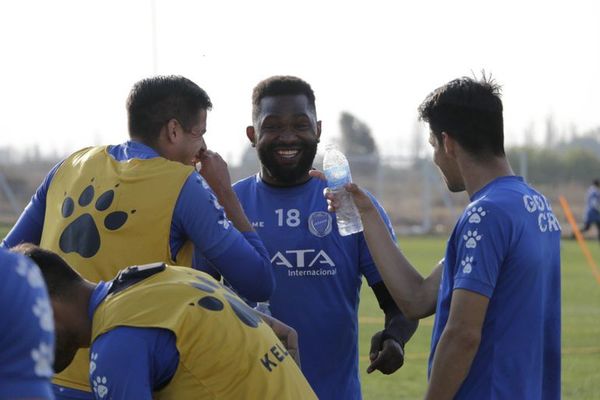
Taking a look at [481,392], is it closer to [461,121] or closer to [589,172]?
[461,121]

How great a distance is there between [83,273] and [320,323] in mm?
1366

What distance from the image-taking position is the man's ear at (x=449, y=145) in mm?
4289

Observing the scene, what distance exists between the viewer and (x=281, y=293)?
211 inches

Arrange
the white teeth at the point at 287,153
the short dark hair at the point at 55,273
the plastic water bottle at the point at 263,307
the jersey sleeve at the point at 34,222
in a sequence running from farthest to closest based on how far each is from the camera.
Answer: the white teeth at the point at 287,153 < the plastic water bottle at the point at 263,307 < the jersey sleeve at the point at 34,222 < the short dark hair at the point at 55,273

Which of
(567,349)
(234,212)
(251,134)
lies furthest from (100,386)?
(567,349)

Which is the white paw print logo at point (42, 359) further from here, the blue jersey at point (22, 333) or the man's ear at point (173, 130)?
the man's ear at point (173, 130)

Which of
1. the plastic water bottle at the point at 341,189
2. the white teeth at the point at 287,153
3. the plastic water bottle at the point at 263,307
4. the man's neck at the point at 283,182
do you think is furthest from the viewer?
the man's neck at the point at 283,182

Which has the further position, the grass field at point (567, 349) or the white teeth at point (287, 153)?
the grass field at point (567, 349)

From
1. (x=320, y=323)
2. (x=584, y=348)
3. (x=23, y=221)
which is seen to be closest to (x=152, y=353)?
(x=23, y=221)

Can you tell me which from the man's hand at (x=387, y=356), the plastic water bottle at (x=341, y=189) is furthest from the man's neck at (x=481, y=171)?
the man's hand at (x=387, y=356)

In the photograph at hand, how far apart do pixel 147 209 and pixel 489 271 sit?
1.21m

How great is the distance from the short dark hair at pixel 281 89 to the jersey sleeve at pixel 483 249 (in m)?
1.67

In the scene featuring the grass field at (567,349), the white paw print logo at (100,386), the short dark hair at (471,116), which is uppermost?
the short dark hair at (471,116)

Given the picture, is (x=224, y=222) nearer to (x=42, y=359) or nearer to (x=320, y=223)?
(x=320, y=223)
